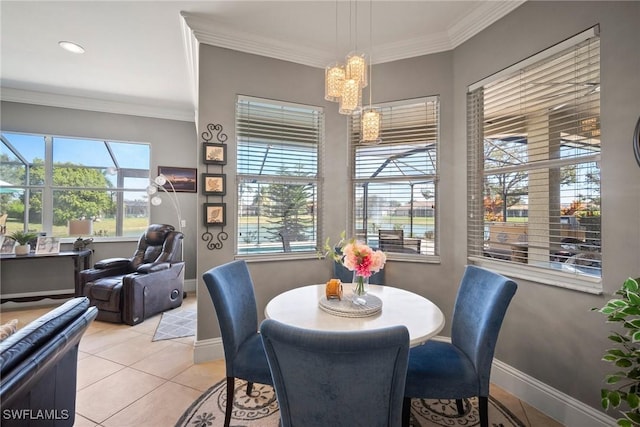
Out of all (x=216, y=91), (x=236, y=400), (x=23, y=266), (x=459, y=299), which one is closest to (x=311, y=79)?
(x=216, y=91)

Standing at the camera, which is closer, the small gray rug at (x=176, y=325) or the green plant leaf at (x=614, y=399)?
the green plant leaf at (x=614, y=399)

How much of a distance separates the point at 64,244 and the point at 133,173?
138 centimetres

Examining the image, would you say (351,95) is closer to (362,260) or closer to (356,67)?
(356,67)

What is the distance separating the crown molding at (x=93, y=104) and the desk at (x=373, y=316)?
13.7 feet

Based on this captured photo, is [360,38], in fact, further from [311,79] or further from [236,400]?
[236,400]

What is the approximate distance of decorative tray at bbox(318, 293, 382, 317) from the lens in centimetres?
158

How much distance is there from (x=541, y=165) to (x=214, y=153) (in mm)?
2593

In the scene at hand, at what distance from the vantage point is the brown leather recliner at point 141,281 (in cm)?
338

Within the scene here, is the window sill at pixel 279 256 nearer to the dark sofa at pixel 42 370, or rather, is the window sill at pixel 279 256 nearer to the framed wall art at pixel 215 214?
the framed wall art at pixel 215 214

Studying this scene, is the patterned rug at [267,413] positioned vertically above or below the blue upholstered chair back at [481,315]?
below

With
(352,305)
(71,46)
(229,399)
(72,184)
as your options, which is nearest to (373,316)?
(352,305)

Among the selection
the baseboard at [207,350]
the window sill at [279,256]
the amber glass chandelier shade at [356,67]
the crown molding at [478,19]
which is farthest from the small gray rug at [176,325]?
the crown molding at [478,19]

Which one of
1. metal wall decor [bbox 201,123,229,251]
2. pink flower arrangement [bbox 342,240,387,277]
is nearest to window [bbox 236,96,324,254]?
metal wall decor [bbox 201,123,229,251]

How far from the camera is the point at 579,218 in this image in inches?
72.2
